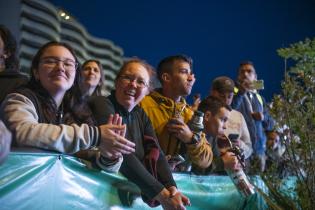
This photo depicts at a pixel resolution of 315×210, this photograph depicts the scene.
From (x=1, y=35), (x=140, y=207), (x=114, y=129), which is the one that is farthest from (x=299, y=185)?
(x=1, y=35)

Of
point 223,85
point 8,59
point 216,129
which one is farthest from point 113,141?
point 223,85

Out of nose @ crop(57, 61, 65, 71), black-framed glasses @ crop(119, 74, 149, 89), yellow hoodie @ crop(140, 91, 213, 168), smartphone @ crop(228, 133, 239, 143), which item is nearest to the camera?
nose @ crop(57, 61, 65, 71)

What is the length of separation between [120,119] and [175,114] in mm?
1124

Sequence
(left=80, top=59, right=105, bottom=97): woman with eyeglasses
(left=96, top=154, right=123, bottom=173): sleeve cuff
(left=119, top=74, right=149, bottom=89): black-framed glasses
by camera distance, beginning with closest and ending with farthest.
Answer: (left=96, top=154, right=123, bottom=173): sleeve cuff
(left=119, top=74, right=149, bottom=89): black-framed glasses
(left=80, top=59, right=105, bottom=97): woman with eyeglasses

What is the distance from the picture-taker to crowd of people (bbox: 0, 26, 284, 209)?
1.79m

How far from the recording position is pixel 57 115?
203cm

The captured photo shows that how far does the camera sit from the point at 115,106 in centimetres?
246

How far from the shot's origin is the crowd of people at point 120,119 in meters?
1.79

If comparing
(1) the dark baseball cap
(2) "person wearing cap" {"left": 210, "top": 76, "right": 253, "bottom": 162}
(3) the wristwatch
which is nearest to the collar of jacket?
(3) the wristwatch

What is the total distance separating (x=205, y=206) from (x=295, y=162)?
0.72 metres

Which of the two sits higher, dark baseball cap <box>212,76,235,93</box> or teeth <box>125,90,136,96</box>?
dark baseball cap <box>212,76,235,93</box>

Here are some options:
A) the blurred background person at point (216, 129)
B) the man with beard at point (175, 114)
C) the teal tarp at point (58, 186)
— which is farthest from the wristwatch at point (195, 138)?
the teal tarp at point (58, 186)

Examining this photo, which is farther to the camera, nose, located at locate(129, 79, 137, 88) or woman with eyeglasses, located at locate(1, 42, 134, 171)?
nose, located at locate(129, 79, 137, 88)

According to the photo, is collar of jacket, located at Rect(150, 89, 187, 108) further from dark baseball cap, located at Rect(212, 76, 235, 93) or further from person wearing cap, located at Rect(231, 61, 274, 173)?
person wearing cap, located at Rect(231, 61, 274, 173)
